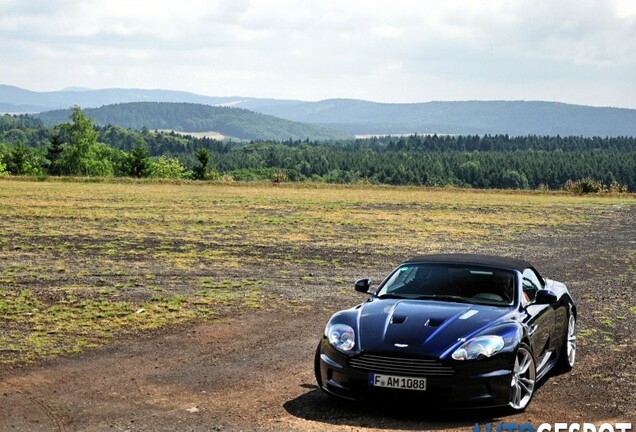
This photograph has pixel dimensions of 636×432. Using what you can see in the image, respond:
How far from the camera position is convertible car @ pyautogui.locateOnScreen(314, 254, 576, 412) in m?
8.14

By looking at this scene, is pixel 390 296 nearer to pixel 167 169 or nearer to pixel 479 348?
pixel 479 348

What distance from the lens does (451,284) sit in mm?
9867

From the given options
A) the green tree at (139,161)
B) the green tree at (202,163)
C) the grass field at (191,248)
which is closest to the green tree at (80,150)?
the green tree at (139,161)

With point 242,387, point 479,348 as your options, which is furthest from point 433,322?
point 242,387

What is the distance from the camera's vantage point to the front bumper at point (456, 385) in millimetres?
8102

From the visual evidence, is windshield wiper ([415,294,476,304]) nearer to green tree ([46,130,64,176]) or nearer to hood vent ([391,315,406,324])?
hood vent ([391,315,406,324])

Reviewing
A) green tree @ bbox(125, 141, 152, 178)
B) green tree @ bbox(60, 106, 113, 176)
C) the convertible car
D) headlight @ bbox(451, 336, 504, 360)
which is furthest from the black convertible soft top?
green tree @ bbox(60, 106, 113, 176)

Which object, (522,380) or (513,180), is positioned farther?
(513,180)

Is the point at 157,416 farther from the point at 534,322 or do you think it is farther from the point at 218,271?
the point at 218,271

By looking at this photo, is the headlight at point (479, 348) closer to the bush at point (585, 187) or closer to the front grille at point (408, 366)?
the front grille at point (408, 366)

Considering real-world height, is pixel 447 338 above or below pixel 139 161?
above

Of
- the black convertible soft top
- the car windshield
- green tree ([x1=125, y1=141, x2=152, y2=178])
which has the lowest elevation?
green tree ([x1=125, y1=141, x2=152, y2=178])

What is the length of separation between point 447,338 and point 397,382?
2.13ft

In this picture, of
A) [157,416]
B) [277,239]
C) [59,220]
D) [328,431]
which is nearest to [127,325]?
[157,416]
